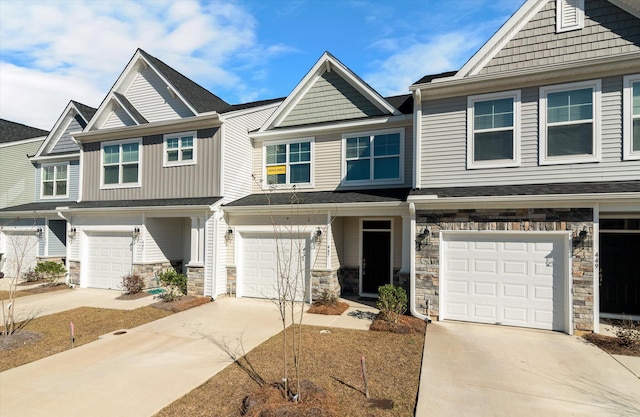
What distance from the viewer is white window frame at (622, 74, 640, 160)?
7.71 m

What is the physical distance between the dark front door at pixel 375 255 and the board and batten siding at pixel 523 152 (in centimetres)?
298

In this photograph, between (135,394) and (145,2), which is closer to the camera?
(135,394)

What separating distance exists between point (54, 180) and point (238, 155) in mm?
11090

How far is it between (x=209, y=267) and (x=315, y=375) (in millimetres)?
7078

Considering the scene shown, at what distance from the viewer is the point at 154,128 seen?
42.7ft

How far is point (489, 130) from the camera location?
28.9 feet

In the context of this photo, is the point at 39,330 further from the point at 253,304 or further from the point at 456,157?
the point at 456,157

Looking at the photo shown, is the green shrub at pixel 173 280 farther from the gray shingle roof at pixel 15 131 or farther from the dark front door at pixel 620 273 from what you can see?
the gray shingle roof at pixel 15 131

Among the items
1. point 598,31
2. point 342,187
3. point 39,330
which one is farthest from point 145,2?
point 598,31

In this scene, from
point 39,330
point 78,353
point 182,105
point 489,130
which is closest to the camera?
point 78,353

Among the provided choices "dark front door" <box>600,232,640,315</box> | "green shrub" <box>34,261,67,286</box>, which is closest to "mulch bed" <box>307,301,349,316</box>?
"dark front door" <box>600,232,640,315</box>

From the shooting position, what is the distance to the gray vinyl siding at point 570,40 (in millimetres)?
8094

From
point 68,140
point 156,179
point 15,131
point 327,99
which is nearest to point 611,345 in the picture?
point 327,99

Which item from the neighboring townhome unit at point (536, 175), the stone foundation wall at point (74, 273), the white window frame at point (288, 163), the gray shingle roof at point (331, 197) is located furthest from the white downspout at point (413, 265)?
the stone foundation wall at point (74, 273)
